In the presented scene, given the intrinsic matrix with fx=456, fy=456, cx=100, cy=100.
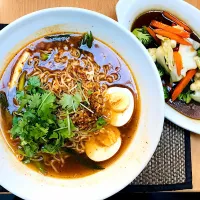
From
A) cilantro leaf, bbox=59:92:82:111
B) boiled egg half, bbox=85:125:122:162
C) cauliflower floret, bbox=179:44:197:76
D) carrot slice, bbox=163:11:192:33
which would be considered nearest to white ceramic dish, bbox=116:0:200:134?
carrot slice, bbox=163:11:192:33

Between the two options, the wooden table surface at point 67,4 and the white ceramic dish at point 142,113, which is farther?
the wooden table surface at point 67,4

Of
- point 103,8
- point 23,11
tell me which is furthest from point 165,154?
point 23,11

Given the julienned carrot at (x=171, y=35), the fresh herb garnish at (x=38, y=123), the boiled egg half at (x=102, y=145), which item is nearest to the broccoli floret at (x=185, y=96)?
the julienned carrot at (x=171, y=35)

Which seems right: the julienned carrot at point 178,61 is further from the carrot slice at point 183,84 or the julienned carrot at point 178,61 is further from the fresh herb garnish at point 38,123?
the fresh herb garnish at point 38,123

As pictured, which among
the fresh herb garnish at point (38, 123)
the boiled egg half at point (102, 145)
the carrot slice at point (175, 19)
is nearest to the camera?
the fresh herb garnish at point (38, 123)

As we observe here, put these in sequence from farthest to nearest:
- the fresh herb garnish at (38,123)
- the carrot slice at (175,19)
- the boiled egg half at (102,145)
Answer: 1. the carrot slice at (175,19)
2. the boiled egg half at (102,145)
3. the fresh herb garnish at (38,123)

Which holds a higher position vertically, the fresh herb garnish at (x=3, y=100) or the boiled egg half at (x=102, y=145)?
the fresh herb garnish at (x=3, y=100)

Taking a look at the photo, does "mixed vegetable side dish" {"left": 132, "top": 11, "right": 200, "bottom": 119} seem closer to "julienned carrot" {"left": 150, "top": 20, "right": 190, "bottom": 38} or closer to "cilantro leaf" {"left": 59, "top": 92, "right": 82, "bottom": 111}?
"julienned carrot" {"left": 150, "top": 20, "right": 190, "bottom": 38}

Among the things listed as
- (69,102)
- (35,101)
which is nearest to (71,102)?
(69,102)

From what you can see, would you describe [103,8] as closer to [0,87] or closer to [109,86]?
[109,86]
